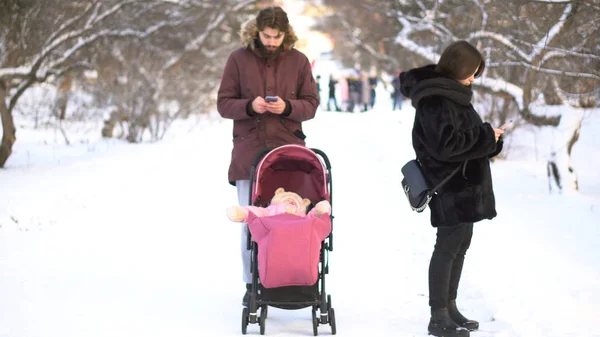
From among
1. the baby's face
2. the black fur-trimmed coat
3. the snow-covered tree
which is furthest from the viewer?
the snow-covered tree

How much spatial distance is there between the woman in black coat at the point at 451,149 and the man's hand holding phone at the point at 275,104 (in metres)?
0.87

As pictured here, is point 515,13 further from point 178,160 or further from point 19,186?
point 19,186

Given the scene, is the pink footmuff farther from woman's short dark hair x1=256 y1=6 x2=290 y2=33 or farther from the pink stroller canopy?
woman's short dark hair x1=256 y1=6 x2=290 y2=33

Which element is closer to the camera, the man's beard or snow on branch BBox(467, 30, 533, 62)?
the man's beard

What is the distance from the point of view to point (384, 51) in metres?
46.8

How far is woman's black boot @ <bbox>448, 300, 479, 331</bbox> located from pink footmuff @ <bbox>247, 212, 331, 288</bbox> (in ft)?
3.05

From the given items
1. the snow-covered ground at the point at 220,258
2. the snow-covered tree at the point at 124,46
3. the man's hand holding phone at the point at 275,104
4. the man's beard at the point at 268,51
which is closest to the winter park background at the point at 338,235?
the snow-covered ground at the point at 220,258

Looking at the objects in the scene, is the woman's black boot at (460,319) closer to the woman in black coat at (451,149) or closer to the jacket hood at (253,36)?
the woman in black coat at (451,149)

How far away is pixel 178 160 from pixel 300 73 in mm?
9704

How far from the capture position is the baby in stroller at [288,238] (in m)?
5.38

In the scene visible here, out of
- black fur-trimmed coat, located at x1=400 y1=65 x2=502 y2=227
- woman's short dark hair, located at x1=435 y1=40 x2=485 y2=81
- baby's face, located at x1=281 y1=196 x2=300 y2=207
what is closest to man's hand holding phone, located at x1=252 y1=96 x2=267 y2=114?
baby's face, located at x1=281 y1=196 x2=300 y2=207

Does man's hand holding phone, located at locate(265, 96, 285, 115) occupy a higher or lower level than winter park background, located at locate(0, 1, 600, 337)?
higher

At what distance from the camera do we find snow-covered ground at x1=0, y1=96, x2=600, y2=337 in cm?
597

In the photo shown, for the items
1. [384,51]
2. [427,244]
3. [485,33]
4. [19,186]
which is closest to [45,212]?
[19,186]
